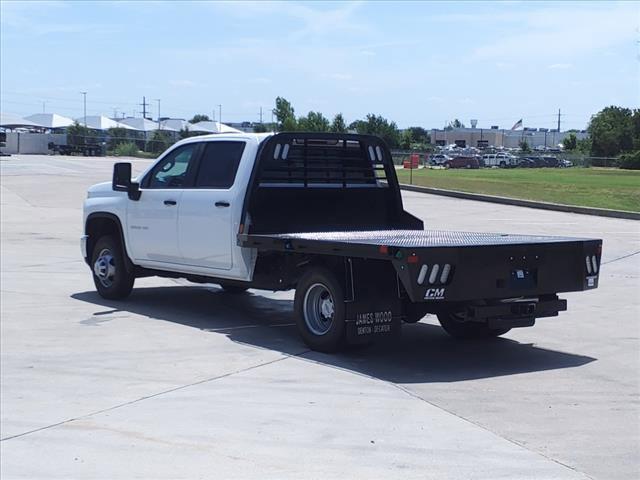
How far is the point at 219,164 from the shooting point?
1037 centimetres

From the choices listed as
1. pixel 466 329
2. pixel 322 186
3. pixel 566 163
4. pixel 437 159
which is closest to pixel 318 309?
pixel 466 329

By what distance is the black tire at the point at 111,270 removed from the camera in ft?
38.2

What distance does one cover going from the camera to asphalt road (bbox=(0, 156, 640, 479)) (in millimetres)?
5844

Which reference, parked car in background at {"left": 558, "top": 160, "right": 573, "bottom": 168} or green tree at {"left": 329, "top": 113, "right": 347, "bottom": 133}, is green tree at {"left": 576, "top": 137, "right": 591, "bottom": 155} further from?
green tree at {"left": 329, "top": 113, "right": 347, "bottom": 133}

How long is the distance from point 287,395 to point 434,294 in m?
1.52

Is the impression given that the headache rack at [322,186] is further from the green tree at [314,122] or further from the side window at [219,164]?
the green tree at [314,122]

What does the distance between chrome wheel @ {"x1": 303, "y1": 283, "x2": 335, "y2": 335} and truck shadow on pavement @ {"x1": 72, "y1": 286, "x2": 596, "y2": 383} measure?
0.25m

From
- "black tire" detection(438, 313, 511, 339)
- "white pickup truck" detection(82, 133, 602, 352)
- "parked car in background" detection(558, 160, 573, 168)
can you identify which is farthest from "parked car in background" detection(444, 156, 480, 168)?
"black tire" detection(438, 313, 511, 339)

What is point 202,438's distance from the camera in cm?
628

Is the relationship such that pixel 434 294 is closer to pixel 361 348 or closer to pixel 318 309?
pixel 361 348

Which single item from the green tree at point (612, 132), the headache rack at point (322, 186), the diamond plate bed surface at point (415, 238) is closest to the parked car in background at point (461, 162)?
the green tree at point (612, 132)

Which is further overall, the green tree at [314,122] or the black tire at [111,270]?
the green tree at [314,122]

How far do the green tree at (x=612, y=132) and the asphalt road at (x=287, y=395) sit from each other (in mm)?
69124

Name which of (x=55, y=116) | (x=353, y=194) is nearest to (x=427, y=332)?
(x=353, y=194)
